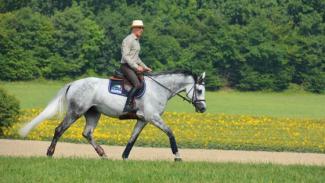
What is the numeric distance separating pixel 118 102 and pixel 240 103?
3709 centimetres

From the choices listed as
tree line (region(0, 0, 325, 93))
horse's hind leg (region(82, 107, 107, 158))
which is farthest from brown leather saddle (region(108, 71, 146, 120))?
tree line (region(0, 0, 325, 93))

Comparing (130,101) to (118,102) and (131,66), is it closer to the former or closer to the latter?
(118,102)

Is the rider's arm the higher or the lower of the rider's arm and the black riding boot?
the higher

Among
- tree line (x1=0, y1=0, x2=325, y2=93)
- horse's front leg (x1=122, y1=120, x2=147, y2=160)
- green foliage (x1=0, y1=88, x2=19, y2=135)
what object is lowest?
tree line (x1=0, y1=0, x2=325, y2=93)

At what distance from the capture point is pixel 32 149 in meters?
18.3

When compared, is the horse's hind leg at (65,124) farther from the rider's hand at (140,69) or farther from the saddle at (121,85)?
the rider's hand at (140,69)

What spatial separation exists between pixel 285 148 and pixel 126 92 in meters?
6.16

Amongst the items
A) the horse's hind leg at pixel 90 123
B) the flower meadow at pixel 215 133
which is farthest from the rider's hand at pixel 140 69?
the flower meadow at pixel 215 133

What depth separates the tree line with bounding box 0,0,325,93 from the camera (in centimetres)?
7450

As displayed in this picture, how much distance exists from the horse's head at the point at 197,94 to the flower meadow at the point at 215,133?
13.6ft

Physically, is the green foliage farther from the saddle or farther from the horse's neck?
the horse's neck

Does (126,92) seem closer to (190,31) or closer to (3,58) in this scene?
(3,58)

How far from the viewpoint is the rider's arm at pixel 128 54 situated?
15.5m

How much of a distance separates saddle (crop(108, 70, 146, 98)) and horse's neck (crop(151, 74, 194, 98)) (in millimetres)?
544
